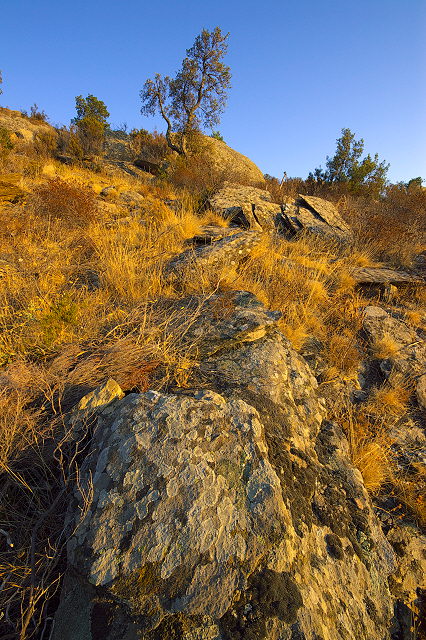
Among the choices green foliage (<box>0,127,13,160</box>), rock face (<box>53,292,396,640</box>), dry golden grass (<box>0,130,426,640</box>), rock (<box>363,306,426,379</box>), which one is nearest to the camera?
rock face (<box>53,292,396,640</box>)

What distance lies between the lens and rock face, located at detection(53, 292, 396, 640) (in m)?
0.97

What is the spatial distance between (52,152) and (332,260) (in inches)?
517

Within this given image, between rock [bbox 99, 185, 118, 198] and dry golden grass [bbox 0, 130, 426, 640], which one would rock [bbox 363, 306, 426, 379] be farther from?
rock [bbox 99, 185, 118, 198]

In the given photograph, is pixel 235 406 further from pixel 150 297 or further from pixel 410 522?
pixel 150 297

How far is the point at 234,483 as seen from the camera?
126cm

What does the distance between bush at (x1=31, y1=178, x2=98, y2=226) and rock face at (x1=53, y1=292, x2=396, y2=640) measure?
4.84 m

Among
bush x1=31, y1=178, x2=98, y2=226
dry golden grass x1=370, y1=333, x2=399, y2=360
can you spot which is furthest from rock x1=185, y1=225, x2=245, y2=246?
dry golden grass x1=370, y1=333, x2=399, y2=360

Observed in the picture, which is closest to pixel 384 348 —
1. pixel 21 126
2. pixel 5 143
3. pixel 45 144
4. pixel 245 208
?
pixel 245 208

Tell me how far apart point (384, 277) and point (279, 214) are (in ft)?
11.3

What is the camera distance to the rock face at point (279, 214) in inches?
269

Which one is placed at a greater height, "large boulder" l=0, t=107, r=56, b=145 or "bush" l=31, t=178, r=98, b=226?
"large boulder" l=0, t=107, r=56, b=145

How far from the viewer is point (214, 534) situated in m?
1.09

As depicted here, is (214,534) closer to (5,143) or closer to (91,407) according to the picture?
(91,407)

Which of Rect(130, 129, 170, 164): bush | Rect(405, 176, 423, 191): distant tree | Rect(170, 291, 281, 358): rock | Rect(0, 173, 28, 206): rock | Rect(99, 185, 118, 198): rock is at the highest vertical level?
Rect(405, 176, 423, 191): distant tree
